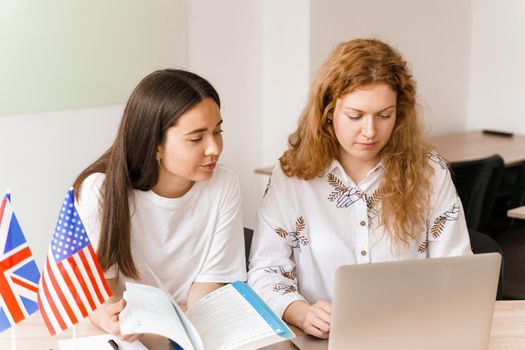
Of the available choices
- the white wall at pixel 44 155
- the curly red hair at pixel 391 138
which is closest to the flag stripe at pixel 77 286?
the curly red hair at pixel 391 138

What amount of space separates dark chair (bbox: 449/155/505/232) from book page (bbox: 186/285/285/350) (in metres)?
1.68

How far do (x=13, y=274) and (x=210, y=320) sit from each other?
41 centimetres

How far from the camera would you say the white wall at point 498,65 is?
4621 mm

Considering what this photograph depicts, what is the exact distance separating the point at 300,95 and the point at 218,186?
1.83 m

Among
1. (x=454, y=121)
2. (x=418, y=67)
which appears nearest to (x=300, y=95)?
(x=418, y=67)

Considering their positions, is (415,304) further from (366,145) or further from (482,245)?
(482,245)

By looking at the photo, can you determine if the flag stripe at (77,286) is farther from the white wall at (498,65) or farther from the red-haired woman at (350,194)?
the white wall at (498,65)

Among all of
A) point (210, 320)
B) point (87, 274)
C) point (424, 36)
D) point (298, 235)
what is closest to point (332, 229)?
point (298, 235)

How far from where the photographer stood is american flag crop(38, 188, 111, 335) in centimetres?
166

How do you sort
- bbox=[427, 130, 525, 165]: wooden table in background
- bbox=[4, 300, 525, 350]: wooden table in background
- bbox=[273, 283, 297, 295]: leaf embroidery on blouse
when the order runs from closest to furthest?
1. bbox=[4, 300, 525, 350]: wooden table in background
2. bbox=[273, 283, 297, 295]: leaf embroidery on blouse
3. bbox=[427, 130, 525, 165]: wooden table in background

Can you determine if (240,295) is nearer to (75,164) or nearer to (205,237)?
(205,237)

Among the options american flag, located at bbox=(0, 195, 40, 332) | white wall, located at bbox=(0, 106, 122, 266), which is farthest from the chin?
white wall, located at bbox=(0, 106, 122, 266)

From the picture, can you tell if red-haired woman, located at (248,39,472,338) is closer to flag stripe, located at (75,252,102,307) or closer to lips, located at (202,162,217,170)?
lips, located at (202,162,217,170)

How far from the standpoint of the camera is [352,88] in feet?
6.86
